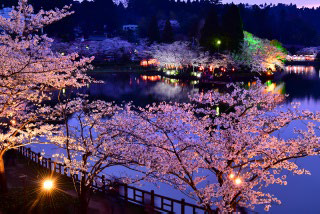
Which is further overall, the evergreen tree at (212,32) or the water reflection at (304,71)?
the water reflection at (304,71)

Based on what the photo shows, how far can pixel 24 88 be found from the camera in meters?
9.54

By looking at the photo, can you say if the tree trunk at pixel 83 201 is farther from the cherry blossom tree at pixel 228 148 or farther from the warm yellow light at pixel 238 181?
the warm yellow light at pixel 238 181

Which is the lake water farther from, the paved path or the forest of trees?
the forest of trees

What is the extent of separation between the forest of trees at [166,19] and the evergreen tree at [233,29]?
18 cm

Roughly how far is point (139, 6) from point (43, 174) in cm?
12447

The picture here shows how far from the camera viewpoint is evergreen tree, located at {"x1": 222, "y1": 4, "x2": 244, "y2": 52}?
52.4m

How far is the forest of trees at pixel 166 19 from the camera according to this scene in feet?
225

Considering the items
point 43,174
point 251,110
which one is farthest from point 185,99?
point 251,110

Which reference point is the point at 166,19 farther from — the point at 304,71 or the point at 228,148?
the point at 228,148

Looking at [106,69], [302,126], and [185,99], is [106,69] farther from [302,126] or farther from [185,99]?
[302,126]

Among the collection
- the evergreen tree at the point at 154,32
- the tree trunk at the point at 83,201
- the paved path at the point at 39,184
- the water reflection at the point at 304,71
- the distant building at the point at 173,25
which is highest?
the distant building at the point at 173,25

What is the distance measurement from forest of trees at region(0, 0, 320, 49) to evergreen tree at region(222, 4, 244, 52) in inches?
7.0

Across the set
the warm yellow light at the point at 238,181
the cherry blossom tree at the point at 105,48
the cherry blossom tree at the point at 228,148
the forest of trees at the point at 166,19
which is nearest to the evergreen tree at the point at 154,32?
the forest of trees at the point at 166,19

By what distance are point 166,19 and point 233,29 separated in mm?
46130
